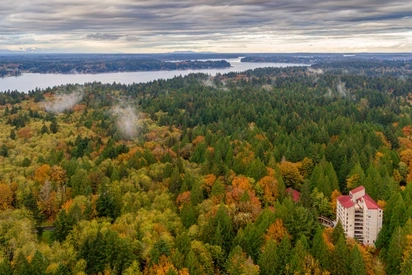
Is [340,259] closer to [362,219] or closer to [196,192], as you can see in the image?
[362,219]

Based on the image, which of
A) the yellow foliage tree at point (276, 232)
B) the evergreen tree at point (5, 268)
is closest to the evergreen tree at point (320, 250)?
the yellow foliage tree at point (276, 232)

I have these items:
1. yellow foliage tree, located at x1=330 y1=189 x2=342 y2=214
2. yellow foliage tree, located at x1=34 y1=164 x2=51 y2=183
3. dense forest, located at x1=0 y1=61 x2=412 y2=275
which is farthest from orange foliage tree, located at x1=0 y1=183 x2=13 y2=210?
yellow foliage tree, located at x1=330 y1=189 x2=342 y2=214

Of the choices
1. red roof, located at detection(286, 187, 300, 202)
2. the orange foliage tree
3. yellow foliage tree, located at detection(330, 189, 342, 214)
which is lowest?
red roof, located at detection(286, 187, 300, 202)

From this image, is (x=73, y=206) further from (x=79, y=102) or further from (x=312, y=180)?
(x=79, y=102)

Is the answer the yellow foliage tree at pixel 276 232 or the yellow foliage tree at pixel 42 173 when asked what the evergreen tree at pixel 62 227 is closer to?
the yellow foliage tree at pixel 42 173

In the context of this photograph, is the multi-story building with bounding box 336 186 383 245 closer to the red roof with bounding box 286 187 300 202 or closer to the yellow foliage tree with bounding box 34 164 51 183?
the red roof with bounding box 286 187 300 202

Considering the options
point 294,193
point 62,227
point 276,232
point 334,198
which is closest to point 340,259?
point 276,232
